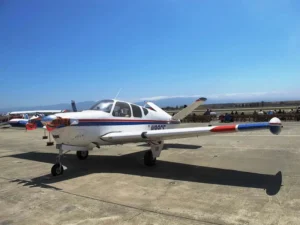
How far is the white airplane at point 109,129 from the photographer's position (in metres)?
8.08

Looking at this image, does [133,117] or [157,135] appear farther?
[133,117]

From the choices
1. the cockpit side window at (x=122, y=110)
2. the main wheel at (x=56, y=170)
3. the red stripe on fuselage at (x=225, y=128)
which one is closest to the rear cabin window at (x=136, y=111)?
the cockpit side window at (x=122, y=110)

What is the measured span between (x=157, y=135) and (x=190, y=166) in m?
1.62

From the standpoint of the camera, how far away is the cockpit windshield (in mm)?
9563

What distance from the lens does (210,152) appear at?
1173 cm

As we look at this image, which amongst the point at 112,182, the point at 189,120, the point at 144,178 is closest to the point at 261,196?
the point at 144,178

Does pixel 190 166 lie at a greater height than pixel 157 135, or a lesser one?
lesser

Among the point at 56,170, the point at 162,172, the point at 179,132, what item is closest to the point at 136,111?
the point at 179,132

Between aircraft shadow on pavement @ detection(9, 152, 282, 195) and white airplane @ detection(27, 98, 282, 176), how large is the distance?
55cm

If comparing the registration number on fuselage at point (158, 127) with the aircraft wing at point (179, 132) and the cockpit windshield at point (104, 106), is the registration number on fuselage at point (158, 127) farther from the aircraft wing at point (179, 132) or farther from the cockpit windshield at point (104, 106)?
the cockpit windshield at point (104, 106)

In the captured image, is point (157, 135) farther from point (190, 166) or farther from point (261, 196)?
point (261, 196)

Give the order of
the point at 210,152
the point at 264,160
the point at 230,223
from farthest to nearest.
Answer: the point at 210,152 < the point at 264,160 < the point at 230,223

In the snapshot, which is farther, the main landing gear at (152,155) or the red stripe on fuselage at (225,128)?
the main landing gear at (152,155)

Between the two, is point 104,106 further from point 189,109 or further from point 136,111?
point 189,109
